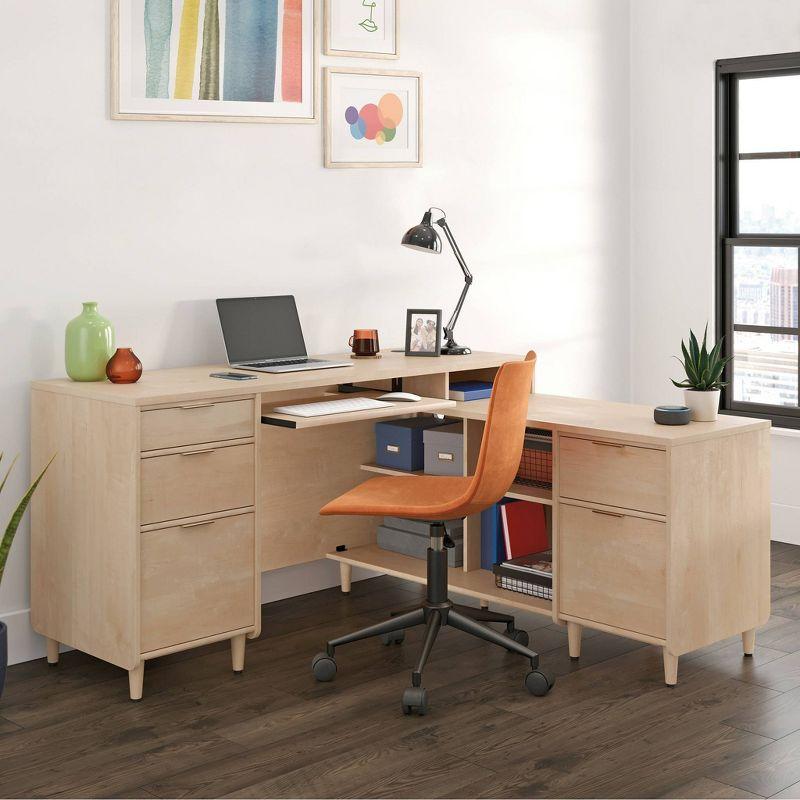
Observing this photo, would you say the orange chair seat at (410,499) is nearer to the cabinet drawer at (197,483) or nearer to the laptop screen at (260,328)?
the cabinet drawer at (197,483)

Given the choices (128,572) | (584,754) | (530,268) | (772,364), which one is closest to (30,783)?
(128,572)

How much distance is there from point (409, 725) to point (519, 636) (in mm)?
651

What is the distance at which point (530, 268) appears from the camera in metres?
5.05

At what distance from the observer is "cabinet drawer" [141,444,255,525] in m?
3.27

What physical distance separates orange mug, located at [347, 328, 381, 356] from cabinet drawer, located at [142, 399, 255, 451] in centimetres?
77

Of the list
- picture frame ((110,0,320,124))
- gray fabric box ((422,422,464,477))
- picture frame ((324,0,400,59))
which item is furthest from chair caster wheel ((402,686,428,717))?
picture frame ((324,0,400,59))

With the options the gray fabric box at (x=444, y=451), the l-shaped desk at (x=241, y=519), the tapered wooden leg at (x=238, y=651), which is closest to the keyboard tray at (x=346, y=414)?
the l-shaped desk at (x=241, y=519)

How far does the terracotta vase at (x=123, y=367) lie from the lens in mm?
3463

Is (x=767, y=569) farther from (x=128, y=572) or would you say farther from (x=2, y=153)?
(x=2, y=153)

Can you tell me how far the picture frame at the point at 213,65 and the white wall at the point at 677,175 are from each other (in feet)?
5.88

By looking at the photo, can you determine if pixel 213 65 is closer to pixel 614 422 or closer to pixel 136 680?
pixel 614 422

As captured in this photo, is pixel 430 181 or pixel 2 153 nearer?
pixel 2 153

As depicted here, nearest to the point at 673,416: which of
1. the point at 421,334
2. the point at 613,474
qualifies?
the point at 613,474

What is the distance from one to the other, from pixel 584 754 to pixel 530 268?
254cm
